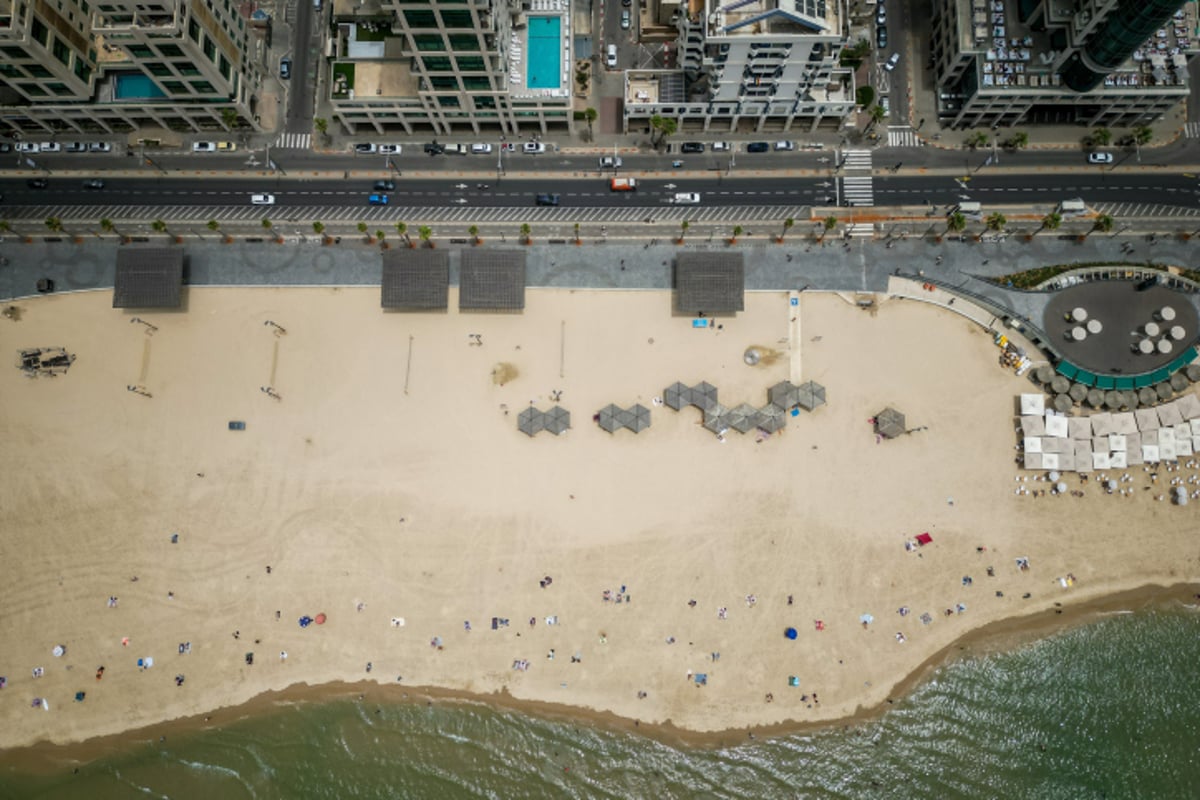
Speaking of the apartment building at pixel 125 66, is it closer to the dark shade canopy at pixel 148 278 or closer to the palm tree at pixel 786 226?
the dark shade canopy at pixel 148 278

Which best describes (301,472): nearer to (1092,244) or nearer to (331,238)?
(331,238)

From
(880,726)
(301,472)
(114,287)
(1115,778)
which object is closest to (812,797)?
(880,726)

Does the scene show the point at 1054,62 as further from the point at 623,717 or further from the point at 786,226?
the point at 623,717

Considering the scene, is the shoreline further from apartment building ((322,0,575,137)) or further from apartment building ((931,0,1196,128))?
apartment building ((322,0,575,137))

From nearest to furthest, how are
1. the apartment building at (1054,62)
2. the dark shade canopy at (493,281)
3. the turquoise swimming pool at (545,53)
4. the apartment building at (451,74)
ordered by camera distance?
1. the apartment building at (1054,62)
2. the apartment building at (451,74)
3. the turquoise swimming pool at (545,53)
4. the dark shade canopy at (493,281)

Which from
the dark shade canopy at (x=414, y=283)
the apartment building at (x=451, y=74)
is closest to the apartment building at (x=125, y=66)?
the apartment building at (x=451, y=74)

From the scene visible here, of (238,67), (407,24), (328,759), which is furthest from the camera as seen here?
(238,67)

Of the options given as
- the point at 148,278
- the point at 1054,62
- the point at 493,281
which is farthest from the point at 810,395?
the point at 148,278
